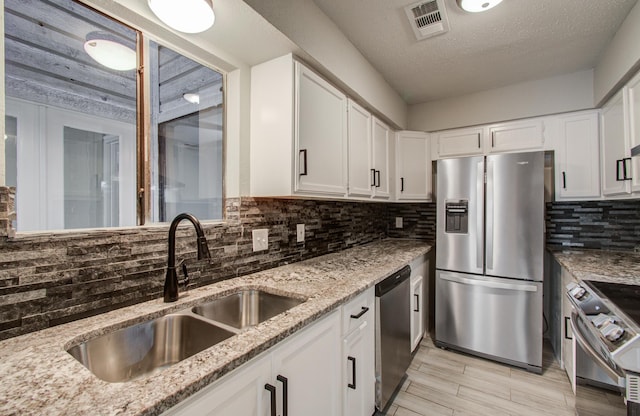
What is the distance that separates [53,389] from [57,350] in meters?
0.22

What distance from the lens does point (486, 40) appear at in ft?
6.36

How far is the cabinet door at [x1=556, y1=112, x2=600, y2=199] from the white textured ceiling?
46 cm

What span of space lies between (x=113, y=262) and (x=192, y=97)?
3.20ft

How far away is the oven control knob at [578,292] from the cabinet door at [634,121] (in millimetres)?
818

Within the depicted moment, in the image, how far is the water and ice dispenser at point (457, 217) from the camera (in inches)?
92.9

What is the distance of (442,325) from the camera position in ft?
8.12

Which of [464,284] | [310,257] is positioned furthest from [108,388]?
[464,284]

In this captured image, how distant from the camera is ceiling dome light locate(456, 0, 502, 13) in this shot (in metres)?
1.51

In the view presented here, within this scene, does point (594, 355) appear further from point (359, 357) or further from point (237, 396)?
point (237, 396)

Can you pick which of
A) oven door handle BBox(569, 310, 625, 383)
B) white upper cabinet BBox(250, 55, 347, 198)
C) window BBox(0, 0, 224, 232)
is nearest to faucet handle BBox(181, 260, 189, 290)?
window BBox(0, 0, 224, 232)

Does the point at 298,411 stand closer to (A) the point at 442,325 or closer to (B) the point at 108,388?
(B) the point at 108,388

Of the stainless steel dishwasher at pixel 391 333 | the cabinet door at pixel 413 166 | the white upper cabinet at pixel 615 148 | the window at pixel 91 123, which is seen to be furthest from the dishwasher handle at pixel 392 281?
the white upper cabinet at pixel 615 148

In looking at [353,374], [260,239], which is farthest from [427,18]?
[353,374]

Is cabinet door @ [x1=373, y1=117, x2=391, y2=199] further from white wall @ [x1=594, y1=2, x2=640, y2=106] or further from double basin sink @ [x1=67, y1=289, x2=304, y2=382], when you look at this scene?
white wall @ [x1=594, y1=2, x2=640, y2=106]
